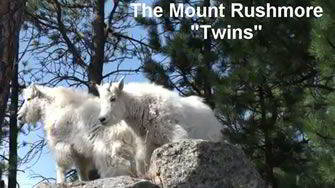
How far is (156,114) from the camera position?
32.1 feet

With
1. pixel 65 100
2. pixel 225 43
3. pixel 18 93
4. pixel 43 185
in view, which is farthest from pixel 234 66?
pixel 18 93

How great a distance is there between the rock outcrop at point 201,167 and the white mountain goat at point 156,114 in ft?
6.00

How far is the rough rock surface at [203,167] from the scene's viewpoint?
7.34 meters

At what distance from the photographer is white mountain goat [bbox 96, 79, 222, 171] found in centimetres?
→ 961

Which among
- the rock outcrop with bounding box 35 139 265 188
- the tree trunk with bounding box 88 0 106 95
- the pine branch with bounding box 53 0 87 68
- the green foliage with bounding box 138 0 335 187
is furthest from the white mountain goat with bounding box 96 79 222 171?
the pine branch with bounding box 53 0 87 68

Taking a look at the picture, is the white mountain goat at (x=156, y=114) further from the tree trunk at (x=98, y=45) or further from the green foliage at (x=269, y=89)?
the tree trunk at (x=98, y=45)

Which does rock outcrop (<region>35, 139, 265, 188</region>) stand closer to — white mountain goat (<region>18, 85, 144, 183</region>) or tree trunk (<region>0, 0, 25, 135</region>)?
tree trunk (<region>0, 0, 25, 135</region>)

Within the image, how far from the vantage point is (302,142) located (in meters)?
10.8

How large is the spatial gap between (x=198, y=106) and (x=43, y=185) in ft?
11.1

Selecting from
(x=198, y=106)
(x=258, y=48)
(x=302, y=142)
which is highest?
(x=258, y=48)

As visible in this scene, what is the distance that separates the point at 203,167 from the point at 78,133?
4.53 meters

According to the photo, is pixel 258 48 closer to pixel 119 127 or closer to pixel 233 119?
pixel 233 119

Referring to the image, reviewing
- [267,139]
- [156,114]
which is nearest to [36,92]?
[156,114]

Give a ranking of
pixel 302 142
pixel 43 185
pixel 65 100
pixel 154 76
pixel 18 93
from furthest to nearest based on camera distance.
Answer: pixel 18 93 → pixel 154 76 → pixel 65 100 → pixel 302 142 → pixel 43 185
